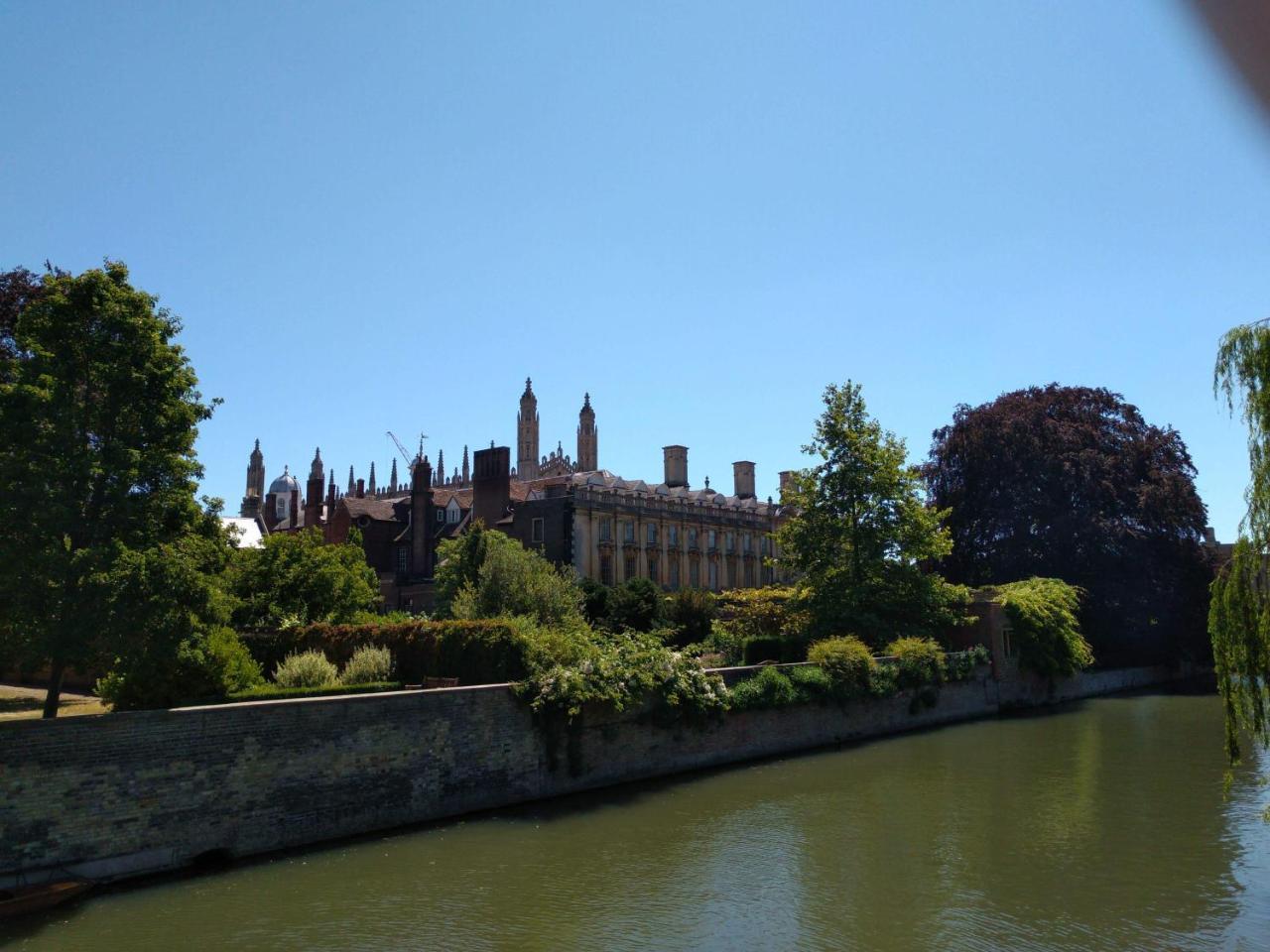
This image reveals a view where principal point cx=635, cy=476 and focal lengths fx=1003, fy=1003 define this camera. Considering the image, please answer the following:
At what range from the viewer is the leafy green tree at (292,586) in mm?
33156

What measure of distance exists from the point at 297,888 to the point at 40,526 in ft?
22.1

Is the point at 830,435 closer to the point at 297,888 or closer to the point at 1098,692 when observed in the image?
the point at 1098,692

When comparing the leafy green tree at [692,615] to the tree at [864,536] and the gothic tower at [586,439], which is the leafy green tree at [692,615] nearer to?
the tree at [864,536]

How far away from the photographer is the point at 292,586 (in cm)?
3403

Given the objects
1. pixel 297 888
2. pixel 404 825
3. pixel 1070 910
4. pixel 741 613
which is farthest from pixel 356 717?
pixel 741 613

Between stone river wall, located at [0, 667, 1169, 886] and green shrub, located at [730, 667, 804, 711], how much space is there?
7.39ft

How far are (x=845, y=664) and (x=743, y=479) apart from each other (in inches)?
1926

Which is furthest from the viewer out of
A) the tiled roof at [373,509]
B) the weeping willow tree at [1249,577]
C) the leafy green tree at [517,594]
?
the tiled roof at [373,509]

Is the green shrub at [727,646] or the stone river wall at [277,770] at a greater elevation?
the green shrub at [727,646]

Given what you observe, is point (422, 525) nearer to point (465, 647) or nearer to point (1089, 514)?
point (1089, 514)

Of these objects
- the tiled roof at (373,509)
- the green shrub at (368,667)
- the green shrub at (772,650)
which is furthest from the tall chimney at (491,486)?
the green shrub at (368,667)

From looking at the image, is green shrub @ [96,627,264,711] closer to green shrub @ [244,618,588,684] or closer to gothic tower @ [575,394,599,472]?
green shrub @ [244,618,588,684]

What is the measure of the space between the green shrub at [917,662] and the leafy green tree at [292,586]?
18.5m

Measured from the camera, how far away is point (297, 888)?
15141 mm
